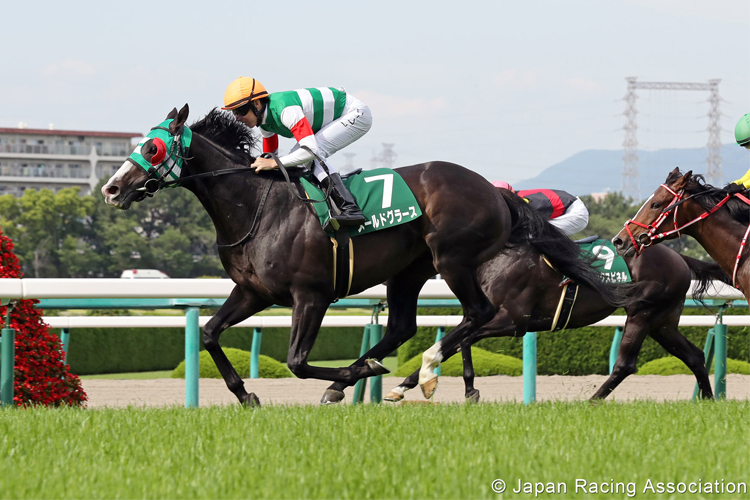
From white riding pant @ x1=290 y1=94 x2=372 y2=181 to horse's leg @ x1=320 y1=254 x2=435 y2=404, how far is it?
0.77 meters

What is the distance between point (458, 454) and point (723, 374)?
355 centimetres

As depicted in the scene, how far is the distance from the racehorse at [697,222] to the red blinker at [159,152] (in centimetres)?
254

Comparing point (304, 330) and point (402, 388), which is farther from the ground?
point (304, 330)

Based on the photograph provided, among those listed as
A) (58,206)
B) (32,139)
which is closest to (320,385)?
(58,206)

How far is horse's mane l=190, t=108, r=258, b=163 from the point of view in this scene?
4.83 m

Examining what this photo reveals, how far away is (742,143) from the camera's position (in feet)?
16.1

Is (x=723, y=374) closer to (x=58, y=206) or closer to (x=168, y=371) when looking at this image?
(x=168, y=371)

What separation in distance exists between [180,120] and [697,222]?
2.86 m

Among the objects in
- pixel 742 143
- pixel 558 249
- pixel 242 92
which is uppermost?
pixel 242 92

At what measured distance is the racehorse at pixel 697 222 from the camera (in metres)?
4.82

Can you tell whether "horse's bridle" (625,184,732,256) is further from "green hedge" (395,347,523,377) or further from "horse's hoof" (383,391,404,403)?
"green hedge" (395,347,523,377)

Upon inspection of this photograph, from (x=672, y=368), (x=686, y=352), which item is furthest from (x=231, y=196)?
(x=672, y=368)

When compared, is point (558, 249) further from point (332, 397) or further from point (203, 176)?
point (203, 176)

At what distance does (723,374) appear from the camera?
5.89 meters
